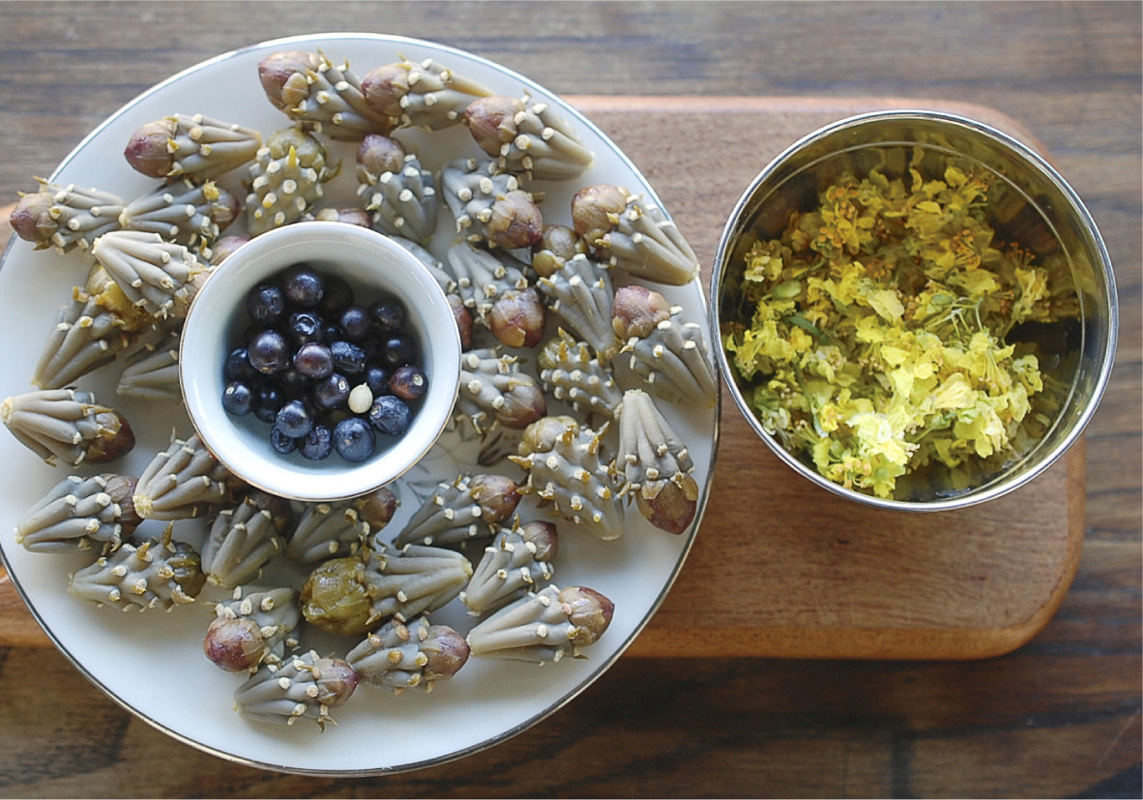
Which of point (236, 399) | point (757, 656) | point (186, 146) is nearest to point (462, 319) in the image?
point (236, 399)

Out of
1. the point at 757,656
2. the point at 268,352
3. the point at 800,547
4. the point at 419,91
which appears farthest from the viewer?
the point at 757,656

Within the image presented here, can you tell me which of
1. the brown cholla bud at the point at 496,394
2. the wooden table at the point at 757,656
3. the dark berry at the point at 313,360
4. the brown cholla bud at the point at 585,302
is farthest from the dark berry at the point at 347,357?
the wooden table at the point at 757,656

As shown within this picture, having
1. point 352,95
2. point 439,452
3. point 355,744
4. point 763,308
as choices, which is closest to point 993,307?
point 763,308

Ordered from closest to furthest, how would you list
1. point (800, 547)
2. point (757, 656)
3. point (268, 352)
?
point (268, 352)
point (800, 547)
point (757, 656)

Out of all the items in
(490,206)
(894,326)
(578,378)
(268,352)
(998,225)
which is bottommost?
(268,352)

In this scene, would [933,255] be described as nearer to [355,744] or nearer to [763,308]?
[763,308]

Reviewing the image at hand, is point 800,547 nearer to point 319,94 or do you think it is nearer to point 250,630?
point 250,630
